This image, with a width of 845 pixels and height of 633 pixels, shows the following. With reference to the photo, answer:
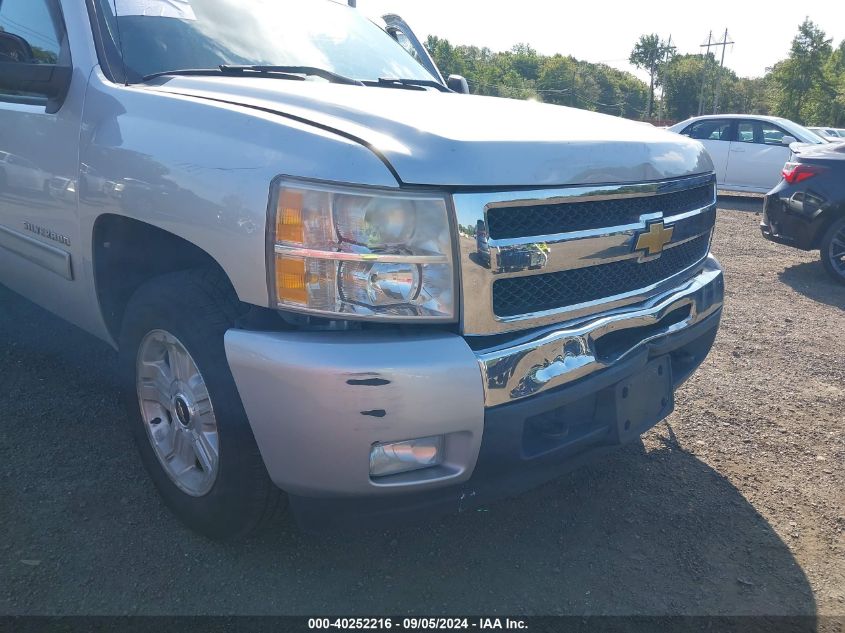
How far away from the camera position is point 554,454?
223cm

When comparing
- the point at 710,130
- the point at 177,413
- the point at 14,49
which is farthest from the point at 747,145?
the point at 177,413

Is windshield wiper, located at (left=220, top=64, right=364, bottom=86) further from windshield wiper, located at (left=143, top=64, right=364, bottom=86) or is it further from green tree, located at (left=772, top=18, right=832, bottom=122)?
green tree, located at (left=772, top=18, right=832, bottom=122)

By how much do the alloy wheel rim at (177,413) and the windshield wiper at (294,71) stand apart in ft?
3.69

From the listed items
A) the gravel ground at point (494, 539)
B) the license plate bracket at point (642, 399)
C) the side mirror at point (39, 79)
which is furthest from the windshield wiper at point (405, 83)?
the gravel ground at point (494, 539)

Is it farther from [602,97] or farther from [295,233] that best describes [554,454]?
[602,97]

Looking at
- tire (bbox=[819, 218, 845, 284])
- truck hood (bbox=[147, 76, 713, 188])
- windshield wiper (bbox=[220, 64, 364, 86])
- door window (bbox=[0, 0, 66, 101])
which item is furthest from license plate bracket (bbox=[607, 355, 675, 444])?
tire (bbox=[819, 218, 845, 284])

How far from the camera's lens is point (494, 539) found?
2.65 m

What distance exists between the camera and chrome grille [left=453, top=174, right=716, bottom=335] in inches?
79.2

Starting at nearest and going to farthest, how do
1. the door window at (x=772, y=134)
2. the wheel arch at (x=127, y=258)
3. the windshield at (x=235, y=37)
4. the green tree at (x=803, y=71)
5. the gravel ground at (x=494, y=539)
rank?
the gravel ground at (x=494, y=539) → the wheel arch at (x=127, y=258) → the windshield at (x=235, y=37) → the door window at (x=772, y=134) → the green tree at (x=803, y=71)

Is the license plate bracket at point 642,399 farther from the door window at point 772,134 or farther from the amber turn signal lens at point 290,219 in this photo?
the door window at point 772,134

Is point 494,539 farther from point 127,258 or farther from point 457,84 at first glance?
point 457,84

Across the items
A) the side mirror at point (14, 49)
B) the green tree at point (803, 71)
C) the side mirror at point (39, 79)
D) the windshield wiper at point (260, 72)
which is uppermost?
the green tree at point (803, 71)

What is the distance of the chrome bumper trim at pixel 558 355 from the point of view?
2004mm

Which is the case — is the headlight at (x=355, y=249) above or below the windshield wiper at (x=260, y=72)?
below
